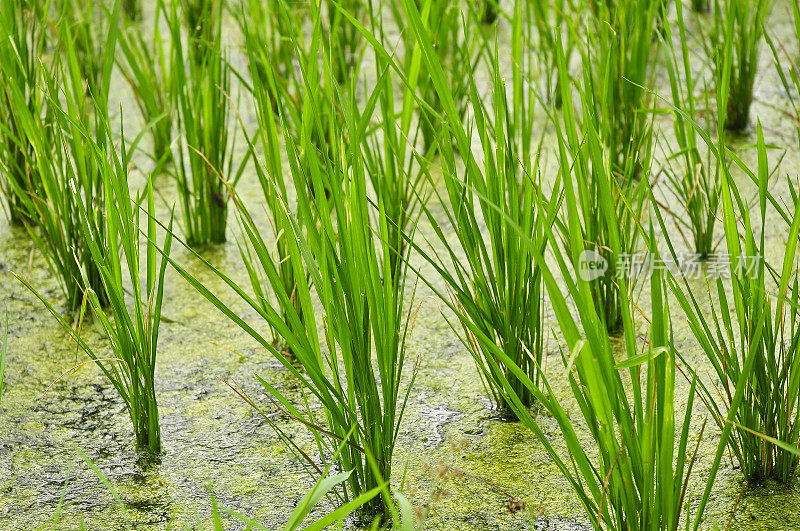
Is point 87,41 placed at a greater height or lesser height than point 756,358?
greater

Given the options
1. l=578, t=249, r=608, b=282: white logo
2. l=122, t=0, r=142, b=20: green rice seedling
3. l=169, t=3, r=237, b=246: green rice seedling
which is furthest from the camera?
l=122, t=0, r=142, b=20: green rice seedling

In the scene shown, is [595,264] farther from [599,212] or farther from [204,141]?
[204,141]

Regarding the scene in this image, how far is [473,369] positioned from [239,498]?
40cm

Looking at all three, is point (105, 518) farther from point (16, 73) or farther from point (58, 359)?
point (16, 73)

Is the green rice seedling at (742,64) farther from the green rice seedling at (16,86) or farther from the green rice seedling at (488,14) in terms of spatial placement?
the green rice seedling at (16,86)

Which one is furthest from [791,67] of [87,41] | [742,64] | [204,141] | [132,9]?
[132,9]

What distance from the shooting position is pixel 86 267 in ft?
4.62

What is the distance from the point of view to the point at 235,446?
1.12m

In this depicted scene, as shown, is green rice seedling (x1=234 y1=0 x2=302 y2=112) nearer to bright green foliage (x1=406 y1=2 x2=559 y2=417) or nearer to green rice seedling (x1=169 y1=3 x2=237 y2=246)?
green rice seedling (x1=169 y1=3 x2=237 y2=246)

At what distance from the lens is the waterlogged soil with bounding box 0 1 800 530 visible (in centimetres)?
99

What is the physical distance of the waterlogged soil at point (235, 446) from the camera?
0.99 meters

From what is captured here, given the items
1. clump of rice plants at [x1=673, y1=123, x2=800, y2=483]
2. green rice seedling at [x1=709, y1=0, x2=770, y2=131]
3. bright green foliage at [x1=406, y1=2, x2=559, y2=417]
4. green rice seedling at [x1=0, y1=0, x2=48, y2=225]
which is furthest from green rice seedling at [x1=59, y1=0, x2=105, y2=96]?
clump of rice plants at [x1=673, y1=123, x2=800, y2=483]

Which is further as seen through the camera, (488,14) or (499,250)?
(488,14)

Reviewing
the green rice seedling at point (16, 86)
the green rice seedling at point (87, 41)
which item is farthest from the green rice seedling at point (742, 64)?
the green rice seedling at point (87, 41)
